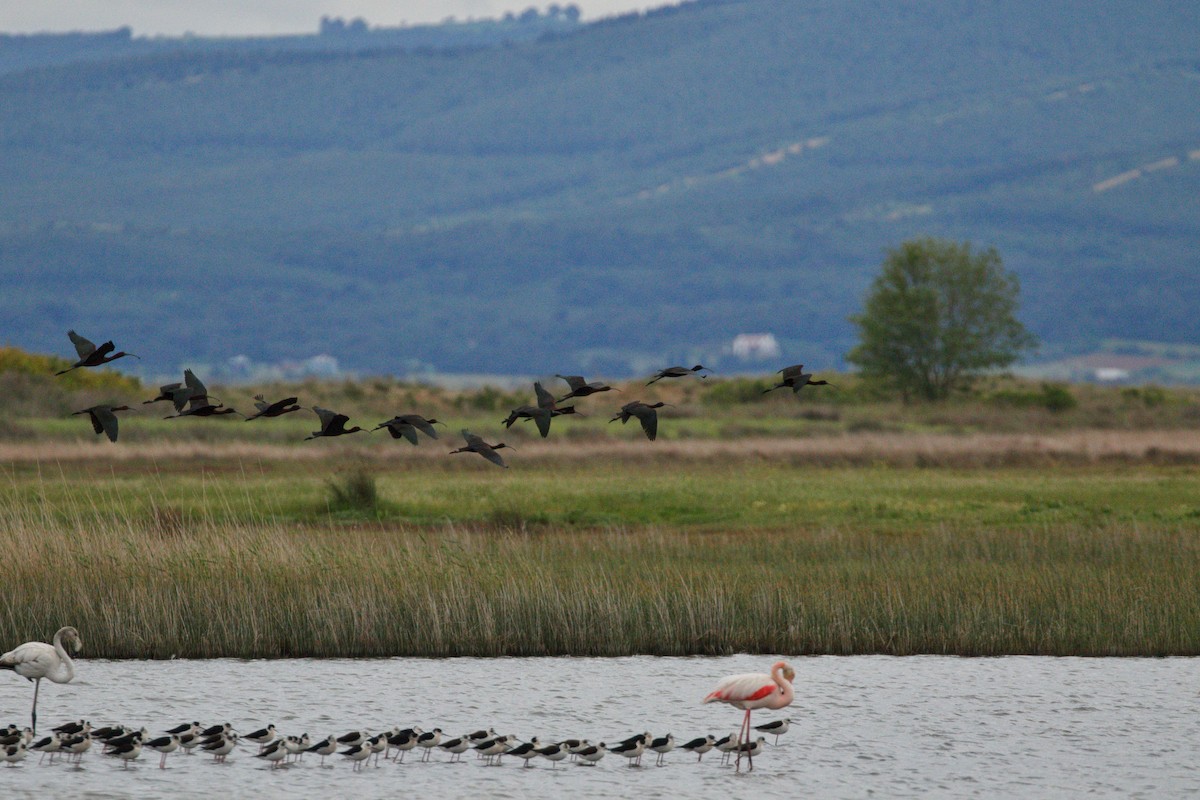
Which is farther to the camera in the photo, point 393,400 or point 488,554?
point 393,400

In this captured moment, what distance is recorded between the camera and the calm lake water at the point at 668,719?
15.6 m

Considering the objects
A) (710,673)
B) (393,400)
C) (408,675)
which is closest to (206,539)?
(408,675)

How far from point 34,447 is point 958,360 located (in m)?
46.7

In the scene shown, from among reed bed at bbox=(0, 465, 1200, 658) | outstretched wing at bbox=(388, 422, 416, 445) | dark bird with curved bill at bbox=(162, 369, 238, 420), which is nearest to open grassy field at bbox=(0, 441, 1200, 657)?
reed bed at bbox=(0, 465, 1200, 658)

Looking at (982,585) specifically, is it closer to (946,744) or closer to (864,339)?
(946,744)

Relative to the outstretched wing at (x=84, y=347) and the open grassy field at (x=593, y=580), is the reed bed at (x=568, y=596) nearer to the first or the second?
the open grassy field at (x=593, y=580)

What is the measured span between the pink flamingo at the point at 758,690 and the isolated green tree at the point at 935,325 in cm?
6141

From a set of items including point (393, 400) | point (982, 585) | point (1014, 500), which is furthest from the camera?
point (393, 400)

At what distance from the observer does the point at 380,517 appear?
33.2 m

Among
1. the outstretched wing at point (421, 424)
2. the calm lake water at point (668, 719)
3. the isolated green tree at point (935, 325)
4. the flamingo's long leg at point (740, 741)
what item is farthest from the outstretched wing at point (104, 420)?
the isolated green tree at point (935, 325)

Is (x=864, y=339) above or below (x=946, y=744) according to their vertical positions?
above

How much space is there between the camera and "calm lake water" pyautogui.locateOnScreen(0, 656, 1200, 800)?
15.6m

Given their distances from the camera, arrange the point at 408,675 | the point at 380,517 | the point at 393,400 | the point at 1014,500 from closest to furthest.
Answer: the point at 408,675 < the point at 380,517 < the point at 1014,500 < the point at 393,400

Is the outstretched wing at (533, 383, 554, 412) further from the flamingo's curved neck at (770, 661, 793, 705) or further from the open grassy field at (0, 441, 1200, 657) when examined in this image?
the open grassy field at (0, 441, 1200, 657)
